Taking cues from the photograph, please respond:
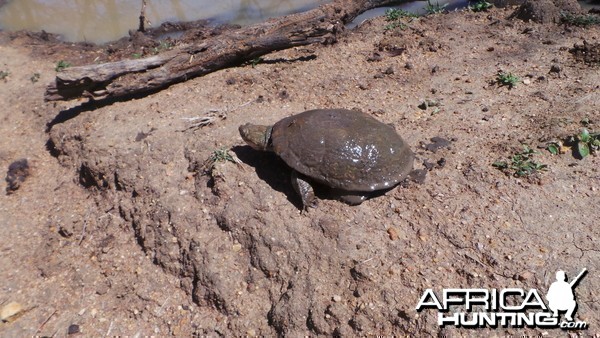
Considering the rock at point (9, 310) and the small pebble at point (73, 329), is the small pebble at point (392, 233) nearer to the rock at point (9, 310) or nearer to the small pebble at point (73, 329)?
the small pebble at point (73, 329)

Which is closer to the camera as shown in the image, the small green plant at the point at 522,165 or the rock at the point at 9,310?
the rock at the point at 9,310

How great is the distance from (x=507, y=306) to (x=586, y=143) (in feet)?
7.36

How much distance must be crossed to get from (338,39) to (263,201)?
15.2ft

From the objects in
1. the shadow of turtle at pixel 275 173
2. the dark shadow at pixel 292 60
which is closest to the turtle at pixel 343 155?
the shadow of turtle at pixel 275 173

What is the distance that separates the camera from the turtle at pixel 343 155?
3805mm

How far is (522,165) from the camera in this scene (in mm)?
4184

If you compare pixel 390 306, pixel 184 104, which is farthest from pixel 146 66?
pixel 390 306

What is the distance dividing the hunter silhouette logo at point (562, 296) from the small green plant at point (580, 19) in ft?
18.0

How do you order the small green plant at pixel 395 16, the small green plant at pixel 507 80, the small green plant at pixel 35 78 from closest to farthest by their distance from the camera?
the small green plant at pixel 507 80 < the small green plant at pixel 35 78 < the small green plant at pixel 395 16

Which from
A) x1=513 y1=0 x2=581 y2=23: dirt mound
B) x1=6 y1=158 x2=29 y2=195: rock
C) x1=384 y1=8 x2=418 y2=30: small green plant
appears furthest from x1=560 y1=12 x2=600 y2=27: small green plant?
x1=6 y1=158 x2=29 y2=195: rock

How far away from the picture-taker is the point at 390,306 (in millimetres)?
3279

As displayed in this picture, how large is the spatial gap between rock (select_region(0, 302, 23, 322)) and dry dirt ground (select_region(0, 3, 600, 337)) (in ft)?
0.21

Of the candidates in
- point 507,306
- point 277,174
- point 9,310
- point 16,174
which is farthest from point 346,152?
point 16,174

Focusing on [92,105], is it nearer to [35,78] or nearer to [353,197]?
[35,78]
